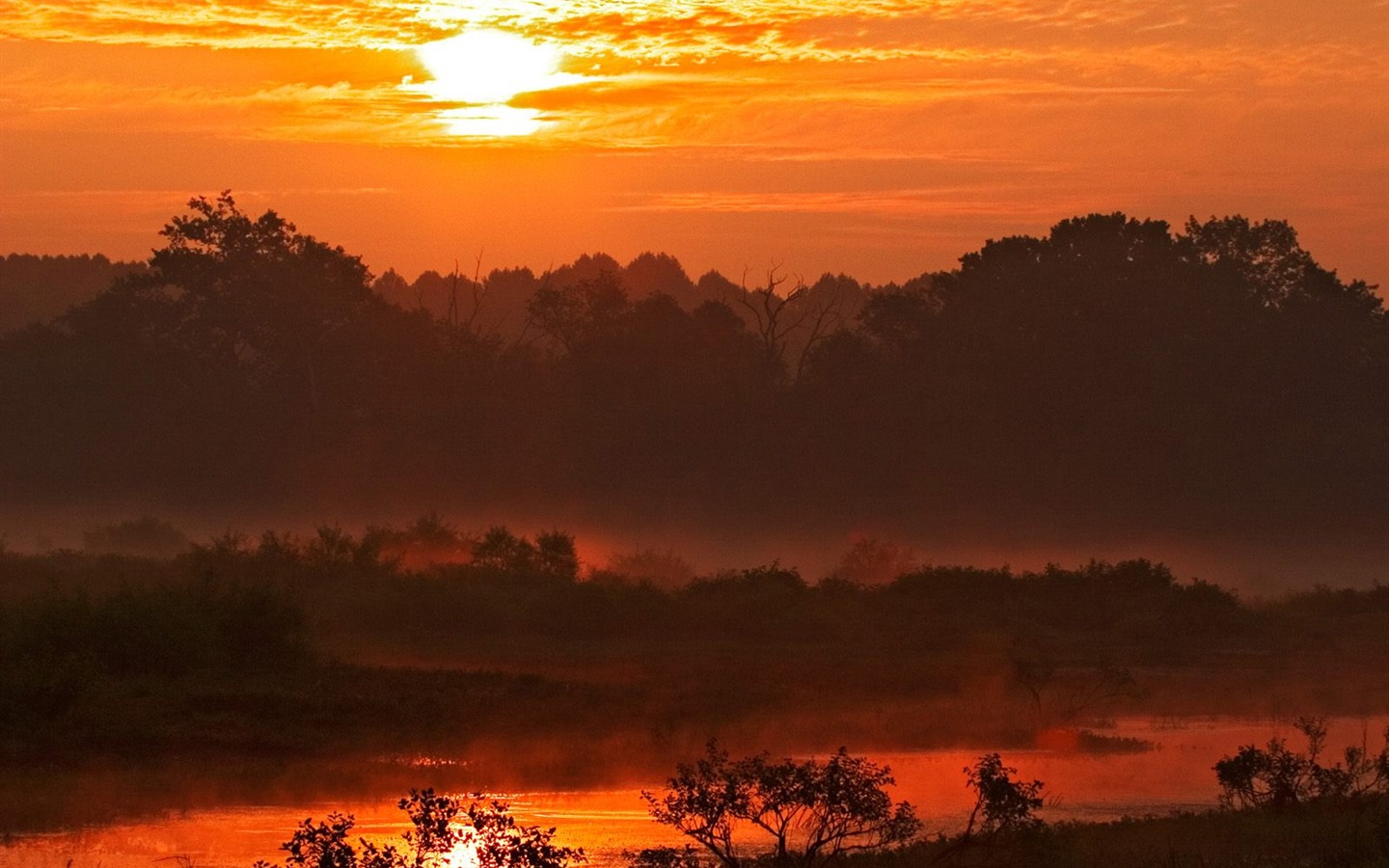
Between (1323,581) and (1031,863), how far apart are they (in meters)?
55.9

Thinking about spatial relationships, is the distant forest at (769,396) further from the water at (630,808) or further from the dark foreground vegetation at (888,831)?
the dark foreground vegetation at (888,831)

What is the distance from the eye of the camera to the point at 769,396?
82875mm

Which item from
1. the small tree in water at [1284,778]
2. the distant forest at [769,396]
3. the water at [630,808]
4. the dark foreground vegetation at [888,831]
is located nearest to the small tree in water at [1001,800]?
the dark foreground vegetation at [888,831]

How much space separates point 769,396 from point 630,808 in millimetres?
60393

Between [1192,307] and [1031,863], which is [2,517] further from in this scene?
[1031,863]

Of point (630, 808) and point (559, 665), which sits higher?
point (559, 665)

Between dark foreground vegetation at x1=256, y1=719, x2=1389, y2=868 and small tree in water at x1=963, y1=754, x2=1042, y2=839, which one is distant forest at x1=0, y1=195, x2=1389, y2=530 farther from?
small tree in water at x1=963, y1=754, x2=1042, y2=839

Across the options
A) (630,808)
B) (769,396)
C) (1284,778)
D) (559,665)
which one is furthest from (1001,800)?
(769,396)

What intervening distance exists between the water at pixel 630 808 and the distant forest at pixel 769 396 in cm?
4771

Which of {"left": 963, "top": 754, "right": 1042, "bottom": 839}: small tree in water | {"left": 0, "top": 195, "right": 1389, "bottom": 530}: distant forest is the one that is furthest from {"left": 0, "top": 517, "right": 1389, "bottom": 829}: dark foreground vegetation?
{"left": 0, "top": 195, "right": 1389, "bottom": 530}: distant forest

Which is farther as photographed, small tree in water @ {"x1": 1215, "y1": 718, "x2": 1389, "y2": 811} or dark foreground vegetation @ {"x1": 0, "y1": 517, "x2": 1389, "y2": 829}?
dark foreground vegetation @ {"x1": 0, "y1": 517, "x2": 1389, "y2": 829}

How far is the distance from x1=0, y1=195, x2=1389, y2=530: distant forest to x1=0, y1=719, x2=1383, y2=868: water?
47.7 meters

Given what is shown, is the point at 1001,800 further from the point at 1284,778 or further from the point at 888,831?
the point at 1284,778

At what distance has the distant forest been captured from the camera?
253ft
